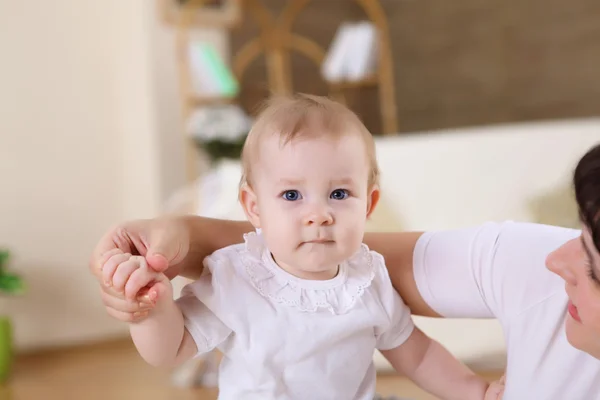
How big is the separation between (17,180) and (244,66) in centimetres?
154

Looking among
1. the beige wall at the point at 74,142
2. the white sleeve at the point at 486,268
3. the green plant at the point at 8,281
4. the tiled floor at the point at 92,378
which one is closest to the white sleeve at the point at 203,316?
the white sleeve at the point at 486,268

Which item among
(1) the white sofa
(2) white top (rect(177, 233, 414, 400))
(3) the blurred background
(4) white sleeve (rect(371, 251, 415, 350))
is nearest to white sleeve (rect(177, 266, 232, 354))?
(2) white top (rect(177, 233, 414, 400))

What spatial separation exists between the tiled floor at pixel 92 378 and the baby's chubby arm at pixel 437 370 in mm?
1615

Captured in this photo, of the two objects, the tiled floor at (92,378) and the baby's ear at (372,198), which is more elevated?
the baby's ear at (372,198)

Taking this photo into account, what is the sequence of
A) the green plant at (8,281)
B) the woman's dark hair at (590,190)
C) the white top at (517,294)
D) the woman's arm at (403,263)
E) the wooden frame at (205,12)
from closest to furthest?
1. the woman's dark hair at (590,190)
2. the white top at (517,294)
3. the woman's arm at (403,263)
4. the green plant at (8,281)
5. the wooden frame at (205,12)

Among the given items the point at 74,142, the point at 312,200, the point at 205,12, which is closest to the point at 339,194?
the point at 312,200

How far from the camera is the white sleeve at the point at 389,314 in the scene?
0.98m

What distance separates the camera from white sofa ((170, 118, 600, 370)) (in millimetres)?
2068

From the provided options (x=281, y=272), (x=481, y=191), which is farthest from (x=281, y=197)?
(x=481, y=191)

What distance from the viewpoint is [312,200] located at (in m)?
0.90

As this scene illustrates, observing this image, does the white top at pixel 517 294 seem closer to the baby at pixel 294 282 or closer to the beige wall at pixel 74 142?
A: the baby at pixel 294 282

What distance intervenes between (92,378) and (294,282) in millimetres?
2265

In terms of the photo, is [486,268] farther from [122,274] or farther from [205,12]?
[205,12]

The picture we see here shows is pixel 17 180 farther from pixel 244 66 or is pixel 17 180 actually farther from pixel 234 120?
pixel 244 66
